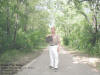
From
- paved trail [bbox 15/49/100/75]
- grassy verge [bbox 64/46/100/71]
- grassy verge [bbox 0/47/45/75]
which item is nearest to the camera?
paved trail [bbox 15/49/100/75]

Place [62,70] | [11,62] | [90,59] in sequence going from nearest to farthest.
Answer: [62,70] → [11,62] → [90,59]

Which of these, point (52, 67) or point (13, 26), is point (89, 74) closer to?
point (52, 67)

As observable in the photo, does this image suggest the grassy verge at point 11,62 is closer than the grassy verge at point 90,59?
Yes

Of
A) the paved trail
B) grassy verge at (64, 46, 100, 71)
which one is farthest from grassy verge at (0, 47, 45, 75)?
grassy verge at (64, 46, 100, 71)

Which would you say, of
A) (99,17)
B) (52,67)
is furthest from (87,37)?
(52,67)

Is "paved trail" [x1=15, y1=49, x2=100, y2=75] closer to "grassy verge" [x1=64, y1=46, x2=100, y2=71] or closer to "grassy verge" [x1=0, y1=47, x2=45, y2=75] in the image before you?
"grassy verge" [x1=0, y1=47, x2=45, y2=75]

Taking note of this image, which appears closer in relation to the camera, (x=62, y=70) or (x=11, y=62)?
(x=62, y=70)

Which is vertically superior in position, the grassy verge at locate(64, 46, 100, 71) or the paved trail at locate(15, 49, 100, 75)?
the paved trail at locate(15, 49, 100, 75)

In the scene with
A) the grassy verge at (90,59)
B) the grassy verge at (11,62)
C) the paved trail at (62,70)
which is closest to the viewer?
the paved trail at (62,70)

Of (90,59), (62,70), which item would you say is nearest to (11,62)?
(62,70)

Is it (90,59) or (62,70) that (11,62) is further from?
(90,59)

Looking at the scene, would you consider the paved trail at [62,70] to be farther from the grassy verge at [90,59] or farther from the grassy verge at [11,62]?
the grassy verge at [90,59]

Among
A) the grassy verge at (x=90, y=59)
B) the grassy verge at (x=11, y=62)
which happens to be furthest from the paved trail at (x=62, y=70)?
the grassy verge at (x=90, y=59)

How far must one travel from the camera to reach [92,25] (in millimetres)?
18297
